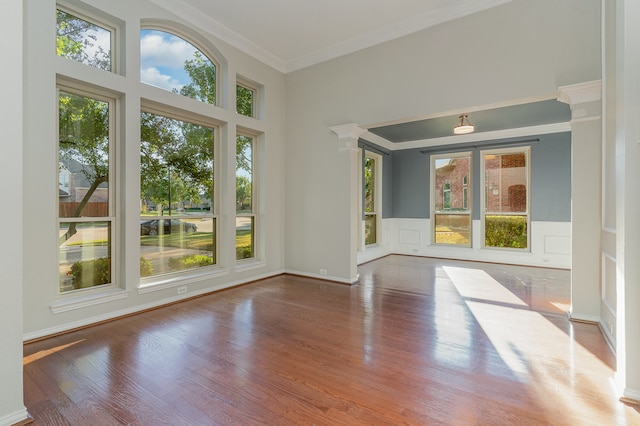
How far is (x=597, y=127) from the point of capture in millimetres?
3100

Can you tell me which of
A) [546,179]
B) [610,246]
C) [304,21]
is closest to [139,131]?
[304,21]

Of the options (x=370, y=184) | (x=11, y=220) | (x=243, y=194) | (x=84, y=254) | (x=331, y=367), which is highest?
(x=370, y=184)

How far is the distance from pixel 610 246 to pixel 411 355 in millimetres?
2072

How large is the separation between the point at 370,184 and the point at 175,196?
4727 mm

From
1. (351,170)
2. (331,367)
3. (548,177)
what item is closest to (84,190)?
(331,367)

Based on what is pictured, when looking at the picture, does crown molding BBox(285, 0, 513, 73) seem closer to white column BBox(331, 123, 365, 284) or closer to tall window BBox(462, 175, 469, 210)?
white column BBox(331, 123, 365, 284)

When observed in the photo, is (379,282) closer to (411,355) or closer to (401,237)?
(411,355)

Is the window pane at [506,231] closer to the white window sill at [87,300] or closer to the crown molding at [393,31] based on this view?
the crown molding at [393,31]

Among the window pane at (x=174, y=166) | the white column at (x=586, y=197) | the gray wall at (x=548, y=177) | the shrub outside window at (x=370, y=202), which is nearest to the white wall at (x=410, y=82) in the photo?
the white column at (x=586, y=197)

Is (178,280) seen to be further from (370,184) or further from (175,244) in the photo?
(370,184)

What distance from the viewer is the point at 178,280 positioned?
3924mm

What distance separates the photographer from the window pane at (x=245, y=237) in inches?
193

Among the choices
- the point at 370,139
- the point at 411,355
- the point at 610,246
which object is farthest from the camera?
the point at 370,139

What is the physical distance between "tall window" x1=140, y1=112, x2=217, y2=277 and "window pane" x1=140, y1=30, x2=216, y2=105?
1.41 ft
